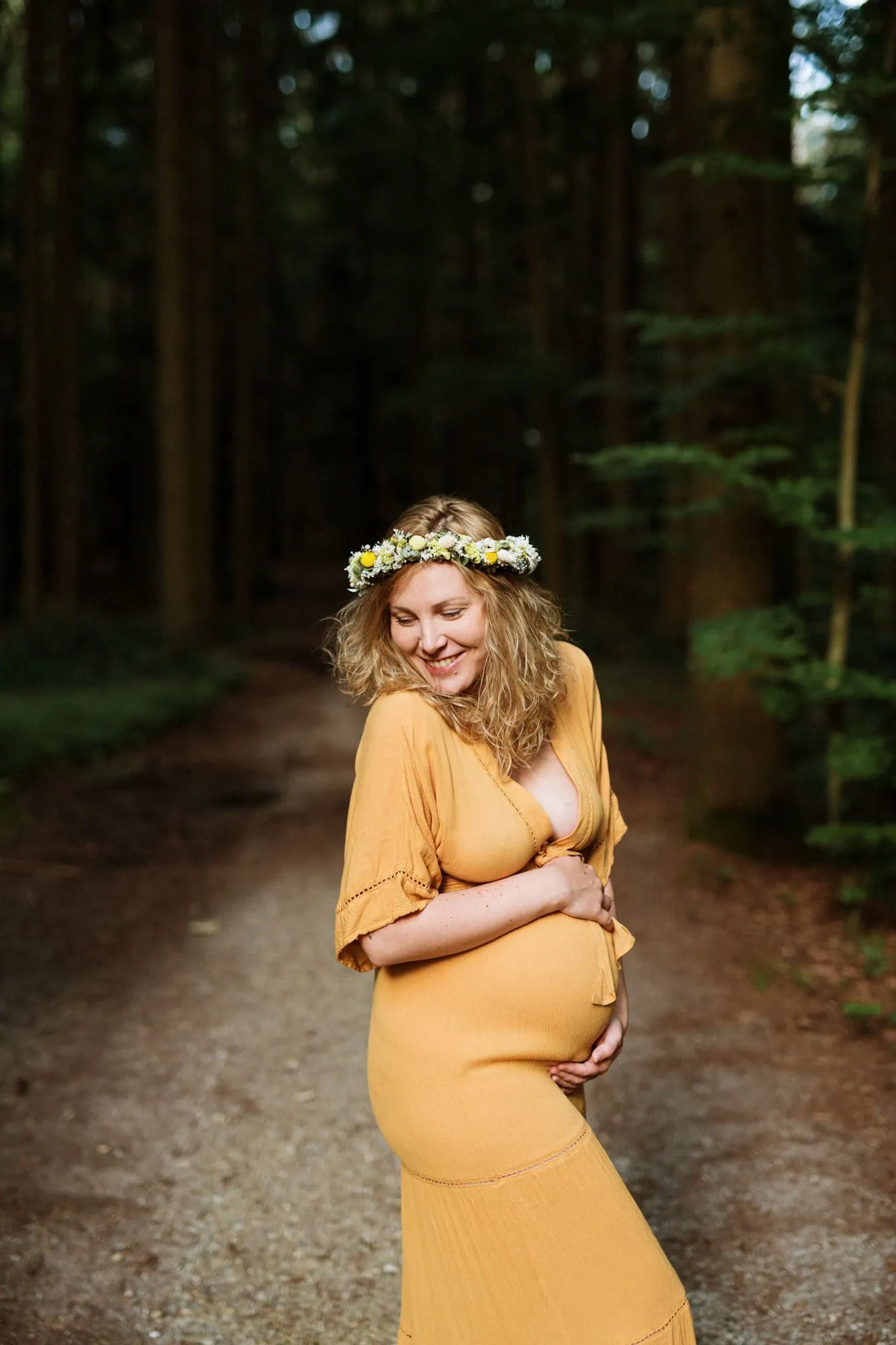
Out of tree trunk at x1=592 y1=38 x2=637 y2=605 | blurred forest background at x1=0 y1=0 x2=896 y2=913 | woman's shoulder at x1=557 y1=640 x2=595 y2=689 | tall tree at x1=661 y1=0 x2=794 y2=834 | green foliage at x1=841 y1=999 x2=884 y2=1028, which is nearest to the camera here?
woman's shoulder at x1=557 y1=640 x2=595 y2=689

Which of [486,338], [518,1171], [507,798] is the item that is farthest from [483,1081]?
[486,338]

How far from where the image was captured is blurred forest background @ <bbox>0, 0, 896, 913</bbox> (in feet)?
22.6

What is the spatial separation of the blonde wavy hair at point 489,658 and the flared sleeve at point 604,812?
0.51ft

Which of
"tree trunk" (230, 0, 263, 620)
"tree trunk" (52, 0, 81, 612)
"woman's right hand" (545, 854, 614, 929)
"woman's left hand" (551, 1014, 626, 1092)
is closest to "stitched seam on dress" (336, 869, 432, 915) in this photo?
"woman's right hand" (545, 854, 614, 929)

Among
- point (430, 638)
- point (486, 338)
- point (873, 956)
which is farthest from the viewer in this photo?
point (486, 338)

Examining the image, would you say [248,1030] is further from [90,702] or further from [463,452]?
[463,452]

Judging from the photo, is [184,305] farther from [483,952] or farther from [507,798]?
[483,952]

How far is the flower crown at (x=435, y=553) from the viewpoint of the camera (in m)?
2.46

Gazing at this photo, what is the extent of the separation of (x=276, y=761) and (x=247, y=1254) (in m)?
9.05

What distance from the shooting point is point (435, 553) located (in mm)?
2459

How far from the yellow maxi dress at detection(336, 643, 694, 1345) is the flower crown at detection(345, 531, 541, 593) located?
295 mm

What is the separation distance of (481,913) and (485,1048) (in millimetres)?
261

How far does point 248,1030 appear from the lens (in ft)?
19.8

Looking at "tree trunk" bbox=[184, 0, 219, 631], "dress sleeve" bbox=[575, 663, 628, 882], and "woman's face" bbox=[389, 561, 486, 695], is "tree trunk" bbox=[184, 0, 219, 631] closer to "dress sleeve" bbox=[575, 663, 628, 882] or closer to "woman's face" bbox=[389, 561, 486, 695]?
"dress sleeve" bbox=[575, 663, 628, 882]
